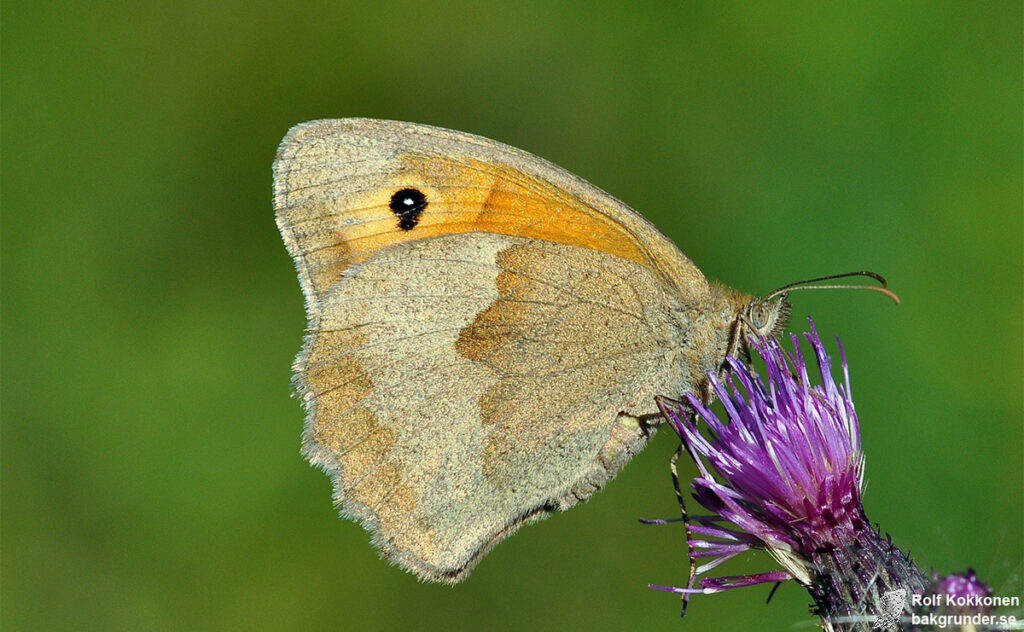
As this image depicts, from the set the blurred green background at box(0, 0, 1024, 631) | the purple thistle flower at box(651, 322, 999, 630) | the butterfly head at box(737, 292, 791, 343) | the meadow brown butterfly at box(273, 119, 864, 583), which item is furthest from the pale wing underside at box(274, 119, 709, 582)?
the blurred green background at box(0, 0, 1024, 631)

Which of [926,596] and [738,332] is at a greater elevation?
[738,332]

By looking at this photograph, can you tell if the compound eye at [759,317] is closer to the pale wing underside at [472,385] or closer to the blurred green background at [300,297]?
the pale wing underside at [472,385]

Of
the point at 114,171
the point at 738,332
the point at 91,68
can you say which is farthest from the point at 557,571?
the point at 91,68

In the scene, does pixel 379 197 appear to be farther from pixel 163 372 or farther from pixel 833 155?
pixel 833 155

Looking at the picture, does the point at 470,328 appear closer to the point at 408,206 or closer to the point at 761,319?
the point at 408,206

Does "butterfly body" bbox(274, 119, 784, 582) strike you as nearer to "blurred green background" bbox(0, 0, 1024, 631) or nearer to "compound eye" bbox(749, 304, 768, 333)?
"compound eye" bbox(749, 304, 768, 333)

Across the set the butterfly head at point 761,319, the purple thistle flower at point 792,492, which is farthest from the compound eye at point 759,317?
the purple thistle flower at point 792,492

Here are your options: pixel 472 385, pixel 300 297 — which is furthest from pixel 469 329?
pixel 300 297
